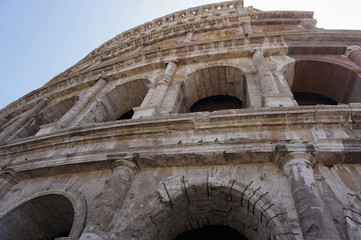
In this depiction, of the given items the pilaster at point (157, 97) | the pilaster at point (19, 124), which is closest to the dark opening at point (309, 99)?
the pilaster at point (157, 97)

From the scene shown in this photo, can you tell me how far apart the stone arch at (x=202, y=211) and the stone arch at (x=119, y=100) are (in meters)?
5.38

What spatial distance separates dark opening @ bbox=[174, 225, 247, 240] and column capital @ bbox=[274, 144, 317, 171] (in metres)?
1.69

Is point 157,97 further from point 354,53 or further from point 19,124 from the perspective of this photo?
point 354,53

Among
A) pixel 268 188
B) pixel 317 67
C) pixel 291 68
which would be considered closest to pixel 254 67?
pixel 291 68

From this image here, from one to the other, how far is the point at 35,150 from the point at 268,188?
574 cm

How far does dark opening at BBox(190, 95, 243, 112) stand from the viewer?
868 centimetres

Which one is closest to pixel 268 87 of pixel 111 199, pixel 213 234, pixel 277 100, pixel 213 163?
pixel 277 100

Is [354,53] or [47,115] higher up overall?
[354,53]

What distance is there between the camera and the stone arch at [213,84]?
330 inches

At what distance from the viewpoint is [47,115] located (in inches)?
419

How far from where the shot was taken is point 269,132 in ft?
15.8

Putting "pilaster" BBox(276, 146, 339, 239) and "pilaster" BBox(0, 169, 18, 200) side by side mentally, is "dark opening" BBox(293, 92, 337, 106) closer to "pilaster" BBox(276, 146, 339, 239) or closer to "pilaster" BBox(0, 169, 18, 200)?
"pilaster" BBox(276, 146, 339, 239)

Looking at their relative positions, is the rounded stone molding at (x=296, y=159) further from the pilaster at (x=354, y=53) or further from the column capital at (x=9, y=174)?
the column capital at (x=9, y=174)

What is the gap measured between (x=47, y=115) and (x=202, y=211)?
348 inches
